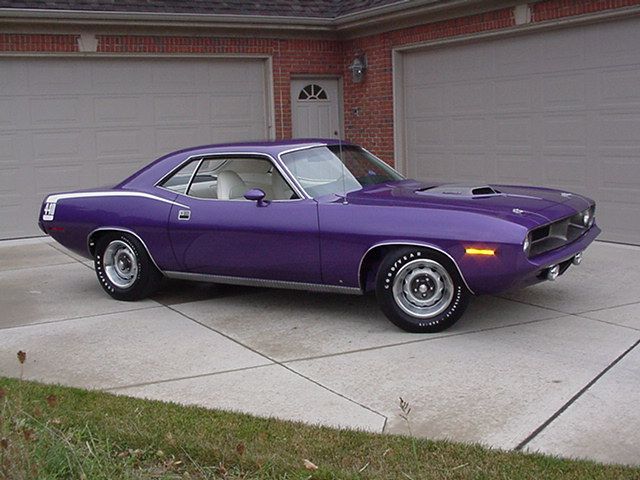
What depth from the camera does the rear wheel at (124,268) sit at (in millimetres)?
8180

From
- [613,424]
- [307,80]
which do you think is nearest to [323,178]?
[613,424]

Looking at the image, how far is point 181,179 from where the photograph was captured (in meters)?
8.09

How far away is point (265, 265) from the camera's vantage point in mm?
7426

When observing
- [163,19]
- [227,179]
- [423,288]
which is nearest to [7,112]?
[163,19]

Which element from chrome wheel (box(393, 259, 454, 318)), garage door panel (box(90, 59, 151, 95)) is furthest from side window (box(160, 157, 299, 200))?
garage door panel (box(90, 59, 151, 95))

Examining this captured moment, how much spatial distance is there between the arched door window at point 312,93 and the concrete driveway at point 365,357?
697 centimetres

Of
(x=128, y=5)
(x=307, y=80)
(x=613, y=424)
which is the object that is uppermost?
(x=128, y=5)

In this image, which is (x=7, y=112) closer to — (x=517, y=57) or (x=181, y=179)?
(x=181, y=179)

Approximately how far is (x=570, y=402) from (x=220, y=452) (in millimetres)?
2137

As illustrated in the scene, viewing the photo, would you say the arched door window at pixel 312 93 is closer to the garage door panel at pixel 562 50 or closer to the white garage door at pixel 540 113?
the white garage door at pixel 540 113

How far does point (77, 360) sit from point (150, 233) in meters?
1.84

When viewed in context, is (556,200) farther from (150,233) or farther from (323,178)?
(150,233)

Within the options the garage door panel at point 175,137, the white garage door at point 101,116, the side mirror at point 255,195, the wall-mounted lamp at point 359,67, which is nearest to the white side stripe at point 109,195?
the side mirror at point 255,195

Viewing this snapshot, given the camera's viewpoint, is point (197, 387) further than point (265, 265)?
No
